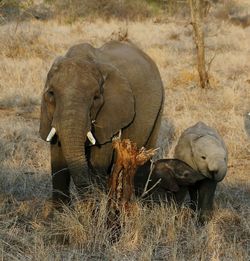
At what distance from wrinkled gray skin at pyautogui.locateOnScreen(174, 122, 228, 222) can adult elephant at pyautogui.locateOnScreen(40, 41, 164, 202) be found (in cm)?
55

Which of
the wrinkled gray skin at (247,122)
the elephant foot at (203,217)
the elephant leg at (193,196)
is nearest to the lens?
the elephant foot at (203,217)

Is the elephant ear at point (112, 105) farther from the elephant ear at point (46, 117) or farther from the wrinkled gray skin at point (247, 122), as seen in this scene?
the wrinkled gray skin at point (247, 122)

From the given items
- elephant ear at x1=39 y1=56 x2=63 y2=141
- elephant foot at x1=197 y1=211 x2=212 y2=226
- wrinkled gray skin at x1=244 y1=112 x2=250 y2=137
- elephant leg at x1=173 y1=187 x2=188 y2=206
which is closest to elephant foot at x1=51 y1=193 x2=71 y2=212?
elephant ear at x1=39 y1=56 x2=63 y2=141

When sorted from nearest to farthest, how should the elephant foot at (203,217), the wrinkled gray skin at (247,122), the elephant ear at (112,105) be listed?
1. the elephant ear at (112,105)
2. the elephant foot at (203,217)
3. the wrinkled gray skin at (247,122)

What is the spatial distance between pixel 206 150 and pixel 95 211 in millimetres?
1300

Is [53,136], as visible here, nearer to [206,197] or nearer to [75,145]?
[75,145]

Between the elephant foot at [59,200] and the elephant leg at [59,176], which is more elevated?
the elephant leg at [59,176]

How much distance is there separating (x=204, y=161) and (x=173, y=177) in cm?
33

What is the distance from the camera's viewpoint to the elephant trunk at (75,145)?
4.70 meters

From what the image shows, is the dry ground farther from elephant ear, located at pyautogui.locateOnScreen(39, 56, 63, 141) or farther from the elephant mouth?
elephant ear, located at pyautogui.locateOnScreen(39, 56, 63, 141)

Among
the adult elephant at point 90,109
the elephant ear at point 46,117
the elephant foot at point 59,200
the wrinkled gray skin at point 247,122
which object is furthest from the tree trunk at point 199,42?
the elephant ear at point 46,117

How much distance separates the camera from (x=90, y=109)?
4.97 meters

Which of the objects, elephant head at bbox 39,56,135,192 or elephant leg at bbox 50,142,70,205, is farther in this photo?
elephant leg at bbox 50,142,70,205

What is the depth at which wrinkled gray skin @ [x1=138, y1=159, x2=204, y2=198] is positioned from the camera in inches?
219
